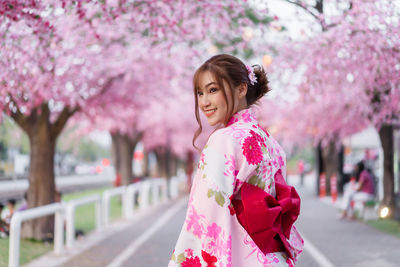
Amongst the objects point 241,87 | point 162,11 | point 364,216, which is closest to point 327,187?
point 364,216

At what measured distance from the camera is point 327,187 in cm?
2559

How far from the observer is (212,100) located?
2762 millimetres

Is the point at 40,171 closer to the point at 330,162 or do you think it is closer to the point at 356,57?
the point at 356,57

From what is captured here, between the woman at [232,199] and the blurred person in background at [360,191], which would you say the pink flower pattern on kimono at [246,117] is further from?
the blurred person in background at [360,191]

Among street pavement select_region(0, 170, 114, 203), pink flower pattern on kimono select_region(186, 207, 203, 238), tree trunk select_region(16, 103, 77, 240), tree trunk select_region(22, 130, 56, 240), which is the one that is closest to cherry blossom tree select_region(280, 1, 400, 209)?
tree trunk select_region(16, 103, 77, 240)

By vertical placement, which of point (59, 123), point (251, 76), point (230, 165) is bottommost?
point (230, 165)

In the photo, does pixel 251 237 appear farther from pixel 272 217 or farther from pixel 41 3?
pixel 41 3

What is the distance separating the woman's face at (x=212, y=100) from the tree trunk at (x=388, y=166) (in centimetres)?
1238

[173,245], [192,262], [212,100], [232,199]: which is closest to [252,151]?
[232,199]

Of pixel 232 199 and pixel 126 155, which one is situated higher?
pixel 126 155

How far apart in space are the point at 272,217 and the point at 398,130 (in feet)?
53.3

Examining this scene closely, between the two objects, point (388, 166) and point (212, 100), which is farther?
point (388, 166)

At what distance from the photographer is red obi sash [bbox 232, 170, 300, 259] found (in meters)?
2.56

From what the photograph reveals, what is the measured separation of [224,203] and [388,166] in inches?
508
